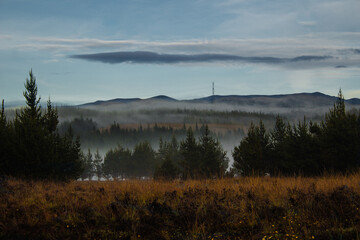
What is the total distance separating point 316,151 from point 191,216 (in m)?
43.7

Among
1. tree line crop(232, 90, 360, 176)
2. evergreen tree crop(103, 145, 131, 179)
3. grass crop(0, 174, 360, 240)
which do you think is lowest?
evergreen tree crop(103, 145, 131, 179)

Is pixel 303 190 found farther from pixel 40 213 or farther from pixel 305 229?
pixel 40 213

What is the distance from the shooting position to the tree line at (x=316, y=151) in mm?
41500

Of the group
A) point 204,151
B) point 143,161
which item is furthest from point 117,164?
point 204,151

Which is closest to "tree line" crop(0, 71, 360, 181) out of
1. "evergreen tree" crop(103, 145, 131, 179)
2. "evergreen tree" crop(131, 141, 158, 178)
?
"evergreen tree" crop(131, 141, 158, 178)

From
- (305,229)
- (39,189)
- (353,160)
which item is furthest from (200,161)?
(305,229)

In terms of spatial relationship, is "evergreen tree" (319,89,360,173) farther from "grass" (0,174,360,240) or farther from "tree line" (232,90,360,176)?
"grass" (0,174,360,240)

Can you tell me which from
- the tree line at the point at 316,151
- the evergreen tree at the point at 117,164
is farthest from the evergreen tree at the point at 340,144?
the evergreen tree at the point at 117,164

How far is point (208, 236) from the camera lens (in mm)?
7227

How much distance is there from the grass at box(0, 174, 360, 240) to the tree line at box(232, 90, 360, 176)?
27.3 metres

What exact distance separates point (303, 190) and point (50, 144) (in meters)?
20.1

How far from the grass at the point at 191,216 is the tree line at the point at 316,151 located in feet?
89.7

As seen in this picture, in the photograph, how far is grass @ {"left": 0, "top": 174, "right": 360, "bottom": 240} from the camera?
756cm

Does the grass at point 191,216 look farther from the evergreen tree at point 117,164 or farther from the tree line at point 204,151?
the evergreen tree at point 117,164
